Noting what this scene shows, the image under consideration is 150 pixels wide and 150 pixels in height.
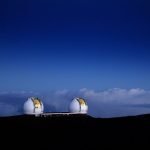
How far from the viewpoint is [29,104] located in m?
55.9

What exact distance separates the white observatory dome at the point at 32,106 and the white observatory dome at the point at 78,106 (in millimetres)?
7189

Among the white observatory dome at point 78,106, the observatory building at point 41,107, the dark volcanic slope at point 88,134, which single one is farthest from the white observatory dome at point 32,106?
the dark volcanic slope at point 88,134

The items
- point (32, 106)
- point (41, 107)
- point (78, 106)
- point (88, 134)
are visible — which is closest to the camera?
point (88, 134)

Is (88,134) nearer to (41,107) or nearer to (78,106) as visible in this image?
(41,107)

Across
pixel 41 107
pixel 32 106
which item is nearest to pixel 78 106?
pixel 41 107

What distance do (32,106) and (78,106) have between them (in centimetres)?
950

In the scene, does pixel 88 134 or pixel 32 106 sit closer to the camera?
pixel 88 134

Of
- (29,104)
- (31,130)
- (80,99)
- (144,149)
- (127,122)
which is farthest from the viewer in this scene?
(80,99)

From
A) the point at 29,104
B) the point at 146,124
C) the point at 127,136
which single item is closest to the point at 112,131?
the point at 127,136

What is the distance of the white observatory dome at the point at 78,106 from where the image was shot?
60.1 metres

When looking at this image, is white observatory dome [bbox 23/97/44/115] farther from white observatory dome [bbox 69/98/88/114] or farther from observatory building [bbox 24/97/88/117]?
white observatory dome [bbox 69/98/88/114]

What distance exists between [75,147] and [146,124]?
45.2 ft

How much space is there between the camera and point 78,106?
197 feet

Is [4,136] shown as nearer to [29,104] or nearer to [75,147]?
[75,147]
